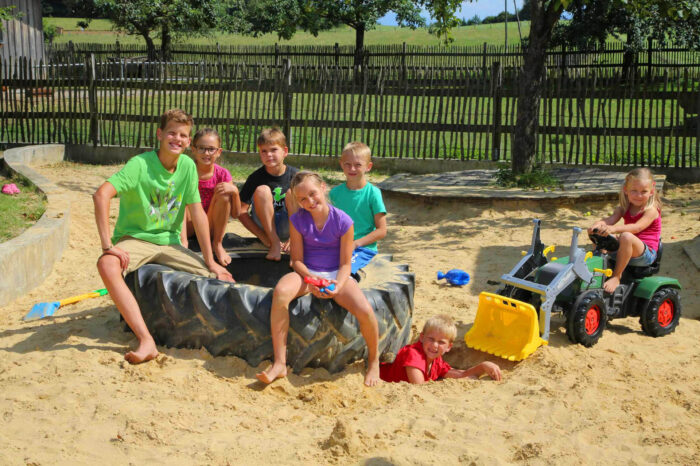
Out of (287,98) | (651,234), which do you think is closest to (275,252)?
(651,234)

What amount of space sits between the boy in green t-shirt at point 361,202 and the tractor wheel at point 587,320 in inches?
48.7

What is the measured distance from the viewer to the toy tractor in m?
4.29

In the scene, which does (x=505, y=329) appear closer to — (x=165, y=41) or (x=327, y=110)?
(x=327, y=110)

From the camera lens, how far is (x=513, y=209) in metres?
8.14

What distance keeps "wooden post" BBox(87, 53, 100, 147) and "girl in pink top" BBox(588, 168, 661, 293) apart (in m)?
9.17

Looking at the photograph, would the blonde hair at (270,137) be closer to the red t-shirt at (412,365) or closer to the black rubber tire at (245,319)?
the black rubber tire at (245,319)

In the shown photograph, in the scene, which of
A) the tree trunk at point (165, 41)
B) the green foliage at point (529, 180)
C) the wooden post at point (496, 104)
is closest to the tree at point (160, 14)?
the tree trunk at point (165, 41)

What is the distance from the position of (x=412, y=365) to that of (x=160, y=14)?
1079 inches

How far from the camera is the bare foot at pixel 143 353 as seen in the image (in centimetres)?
374

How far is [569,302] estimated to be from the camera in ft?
14.9

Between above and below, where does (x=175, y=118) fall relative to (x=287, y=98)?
below

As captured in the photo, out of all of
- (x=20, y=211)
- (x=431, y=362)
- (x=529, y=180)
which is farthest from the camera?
(x=529, y=180)

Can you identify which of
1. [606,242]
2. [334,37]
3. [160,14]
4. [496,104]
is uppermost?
[334,37]

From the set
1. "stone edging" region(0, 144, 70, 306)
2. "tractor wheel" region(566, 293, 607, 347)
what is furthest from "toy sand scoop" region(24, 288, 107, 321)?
"tractor wheel" region(566, 293, 607, 347)
